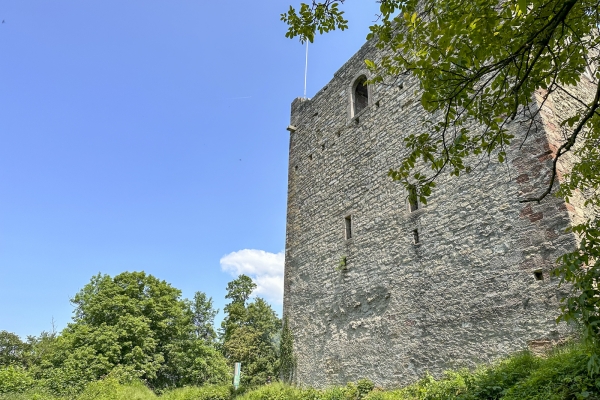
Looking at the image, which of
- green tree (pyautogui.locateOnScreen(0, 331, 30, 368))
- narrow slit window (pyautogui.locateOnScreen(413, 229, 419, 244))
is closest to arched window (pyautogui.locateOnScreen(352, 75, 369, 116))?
narrow slit window (pyautogui.locateOnScreen(413, 229, 419, 244))

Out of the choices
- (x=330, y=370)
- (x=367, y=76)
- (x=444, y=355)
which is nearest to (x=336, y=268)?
(x=330, y=370)

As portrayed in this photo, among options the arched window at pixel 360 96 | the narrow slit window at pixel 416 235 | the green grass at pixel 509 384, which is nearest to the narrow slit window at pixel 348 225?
the narrow slit window at pixel 416 235

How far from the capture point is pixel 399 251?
859cm

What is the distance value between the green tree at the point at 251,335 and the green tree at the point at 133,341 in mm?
2310

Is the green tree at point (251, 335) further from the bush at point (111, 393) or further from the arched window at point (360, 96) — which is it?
the arched window at point (360, 96)

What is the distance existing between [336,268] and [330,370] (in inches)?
95.9

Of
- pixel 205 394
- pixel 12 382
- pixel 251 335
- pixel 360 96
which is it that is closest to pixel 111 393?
pixel 12 382

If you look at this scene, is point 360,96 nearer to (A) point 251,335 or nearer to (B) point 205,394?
(B) point 205,394

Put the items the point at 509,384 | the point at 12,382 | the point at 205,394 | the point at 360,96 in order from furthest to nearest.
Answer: the point at 12,382, the point at 205,394, the point at 360,96, the point at 509,384

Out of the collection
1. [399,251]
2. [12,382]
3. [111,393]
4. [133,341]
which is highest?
[399,251]

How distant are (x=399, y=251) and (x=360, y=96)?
17.6 ft

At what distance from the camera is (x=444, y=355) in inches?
279

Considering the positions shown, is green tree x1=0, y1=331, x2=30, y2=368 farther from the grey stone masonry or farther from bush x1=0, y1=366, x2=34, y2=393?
the grey stone masonry

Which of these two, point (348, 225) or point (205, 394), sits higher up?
point (348, 225)
